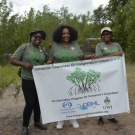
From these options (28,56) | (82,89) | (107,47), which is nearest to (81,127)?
(82,89)

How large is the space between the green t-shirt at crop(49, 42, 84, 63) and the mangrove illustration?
9.1 inches

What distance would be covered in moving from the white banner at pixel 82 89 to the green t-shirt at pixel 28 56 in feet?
0.56

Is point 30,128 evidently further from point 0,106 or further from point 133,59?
point 133,59

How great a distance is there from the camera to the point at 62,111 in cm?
432

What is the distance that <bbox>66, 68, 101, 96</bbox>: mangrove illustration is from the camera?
168 inches

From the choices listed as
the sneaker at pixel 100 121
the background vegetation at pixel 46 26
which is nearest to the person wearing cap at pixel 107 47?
the sneaker at pixel 100 121

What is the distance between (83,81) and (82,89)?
0.14 metres

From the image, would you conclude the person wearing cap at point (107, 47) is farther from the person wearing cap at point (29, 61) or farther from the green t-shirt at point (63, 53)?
the person wearing cap at point (29, 61)

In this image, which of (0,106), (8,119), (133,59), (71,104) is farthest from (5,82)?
(133,59)

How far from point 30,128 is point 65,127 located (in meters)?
0.64

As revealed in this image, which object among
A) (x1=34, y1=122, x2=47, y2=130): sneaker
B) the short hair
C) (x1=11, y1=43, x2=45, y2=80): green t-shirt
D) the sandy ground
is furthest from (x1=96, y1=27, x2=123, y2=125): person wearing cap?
(x1=34, y1=122, x2=47, y2=130): sneaker

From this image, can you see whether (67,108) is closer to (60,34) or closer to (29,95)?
(29,95)

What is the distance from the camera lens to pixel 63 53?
4.22m

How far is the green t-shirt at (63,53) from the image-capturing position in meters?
4.22
